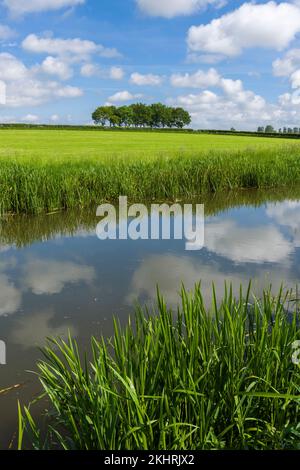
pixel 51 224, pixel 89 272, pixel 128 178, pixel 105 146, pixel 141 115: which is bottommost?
pixel 89 272

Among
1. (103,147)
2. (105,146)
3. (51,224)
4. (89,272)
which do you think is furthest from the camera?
(105,146)

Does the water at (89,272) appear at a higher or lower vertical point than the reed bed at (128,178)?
lower

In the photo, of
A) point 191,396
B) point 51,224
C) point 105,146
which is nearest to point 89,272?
point 51,224

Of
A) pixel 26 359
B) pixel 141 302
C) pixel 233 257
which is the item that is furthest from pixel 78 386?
pixel 233 257

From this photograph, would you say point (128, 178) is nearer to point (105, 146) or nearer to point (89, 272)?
point (89, 272)

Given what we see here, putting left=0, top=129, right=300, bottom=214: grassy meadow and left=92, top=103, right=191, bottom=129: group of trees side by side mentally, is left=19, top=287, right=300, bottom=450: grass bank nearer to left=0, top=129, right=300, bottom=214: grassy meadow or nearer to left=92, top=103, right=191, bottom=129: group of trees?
left=0, top=129, right=300, bottom=214: grassy meadow

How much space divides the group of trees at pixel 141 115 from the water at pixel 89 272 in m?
90.1

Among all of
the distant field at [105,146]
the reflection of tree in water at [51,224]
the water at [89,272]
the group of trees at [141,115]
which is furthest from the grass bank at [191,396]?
the group of trees at [141,115]

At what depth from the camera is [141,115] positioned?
96.8m

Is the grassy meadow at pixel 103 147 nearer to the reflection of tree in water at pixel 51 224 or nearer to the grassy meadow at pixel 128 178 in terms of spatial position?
the grassy meadow at pixel 128 178

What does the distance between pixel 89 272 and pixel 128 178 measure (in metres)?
5.70

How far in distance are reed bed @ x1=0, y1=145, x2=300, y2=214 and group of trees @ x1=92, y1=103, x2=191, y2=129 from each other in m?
83.6

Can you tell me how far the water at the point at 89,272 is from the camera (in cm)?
398

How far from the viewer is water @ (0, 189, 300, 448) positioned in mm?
3979
